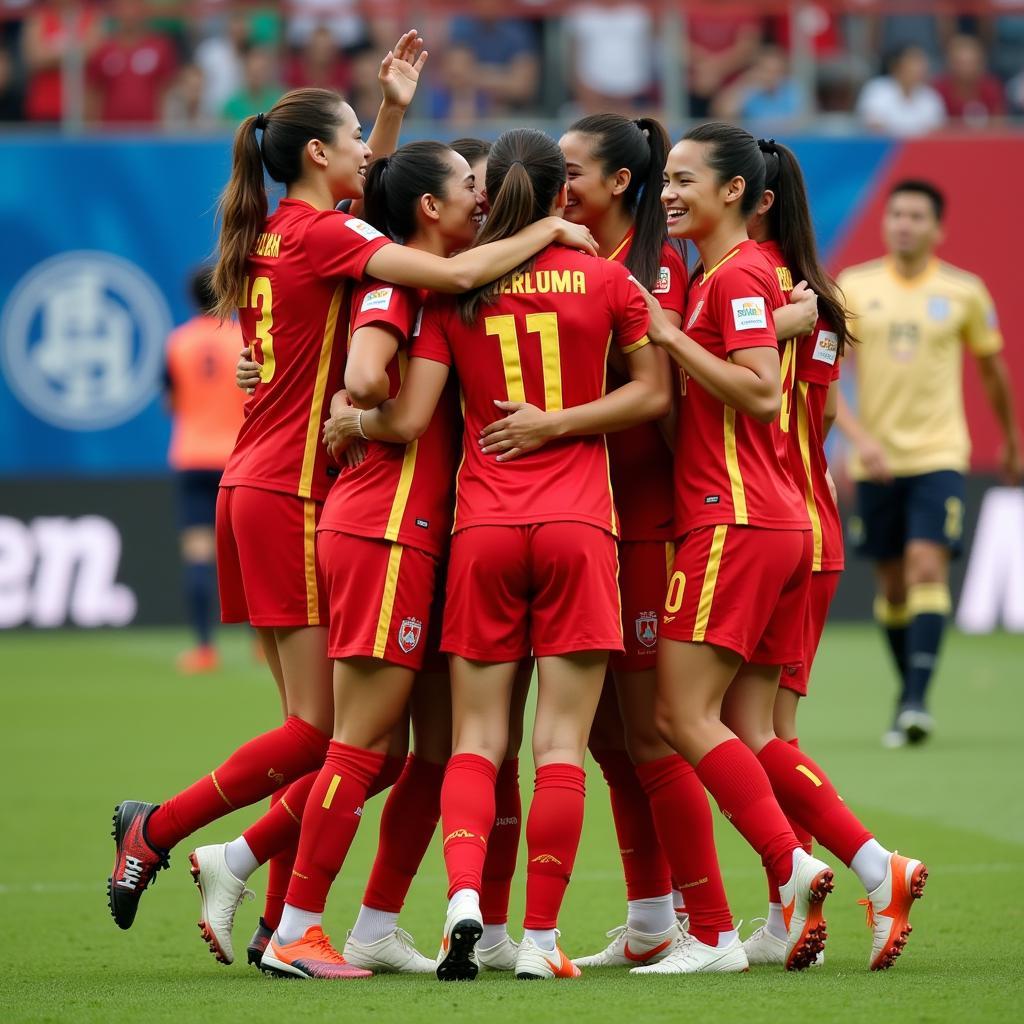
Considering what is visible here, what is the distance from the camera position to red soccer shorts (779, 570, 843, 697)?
17.4 ft

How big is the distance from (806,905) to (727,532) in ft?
3.10

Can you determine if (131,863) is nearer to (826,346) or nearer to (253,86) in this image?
(826,346)

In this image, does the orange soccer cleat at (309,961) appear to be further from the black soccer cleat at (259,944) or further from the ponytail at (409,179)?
the ponytail at (409,179)

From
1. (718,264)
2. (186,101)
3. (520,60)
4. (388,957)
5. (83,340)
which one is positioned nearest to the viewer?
(388,957)

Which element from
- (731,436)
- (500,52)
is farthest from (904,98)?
(731,436)

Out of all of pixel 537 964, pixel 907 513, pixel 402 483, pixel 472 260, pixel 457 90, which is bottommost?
pixel 537 964

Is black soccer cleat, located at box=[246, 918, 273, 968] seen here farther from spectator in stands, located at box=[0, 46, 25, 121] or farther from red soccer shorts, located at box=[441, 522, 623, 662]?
spectator in stands, located at box=[0, 46, 25, 121]

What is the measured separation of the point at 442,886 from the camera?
21.4 ft

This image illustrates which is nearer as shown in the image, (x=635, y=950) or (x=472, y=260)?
(x=472, y=260)

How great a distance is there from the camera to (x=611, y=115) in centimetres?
523

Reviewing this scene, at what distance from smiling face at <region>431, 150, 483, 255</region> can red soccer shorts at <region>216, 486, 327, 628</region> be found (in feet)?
2.71

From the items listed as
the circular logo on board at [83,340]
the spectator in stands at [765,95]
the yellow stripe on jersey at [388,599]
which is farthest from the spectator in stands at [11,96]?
the yellow stripe on jersey at [388,599]

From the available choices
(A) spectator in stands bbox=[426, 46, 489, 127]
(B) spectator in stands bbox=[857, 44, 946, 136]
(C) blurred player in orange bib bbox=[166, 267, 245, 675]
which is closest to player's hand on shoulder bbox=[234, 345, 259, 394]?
(C) blurred player in orange bib bbox=[166, 267, 245, 675]

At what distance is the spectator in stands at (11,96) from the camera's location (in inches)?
617
